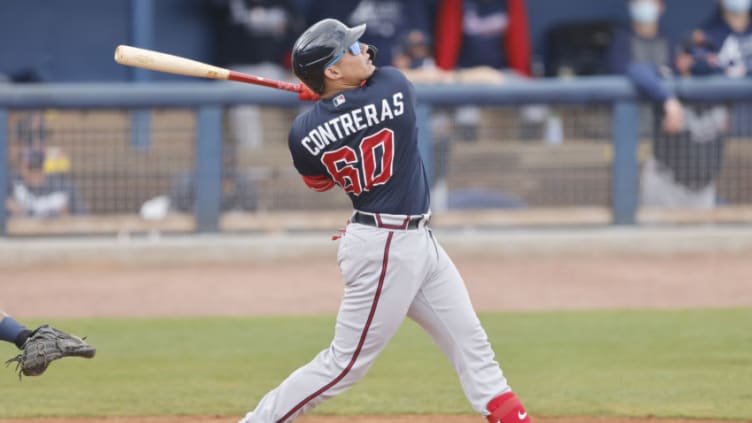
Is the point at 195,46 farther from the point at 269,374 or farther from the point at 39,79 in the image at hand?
the point at 269,374

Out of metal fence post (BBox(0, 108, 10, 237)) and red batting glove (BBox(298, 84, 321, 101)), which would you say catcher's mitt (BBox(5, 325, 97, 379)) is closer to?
red batting glove (BBox(298, 84, 321, 101))

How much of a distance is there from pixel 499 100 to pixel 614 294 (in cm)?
207

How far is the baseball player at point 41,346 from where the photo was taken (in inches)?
185

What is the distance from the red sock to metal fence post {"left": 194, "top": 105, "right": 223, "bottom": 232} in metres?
5.56

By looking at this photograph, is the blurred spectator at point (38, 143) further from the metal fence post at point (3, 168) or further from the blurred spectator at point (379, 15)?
the blurred spectator at point (379, 15)

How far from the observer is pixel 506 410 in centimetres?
442

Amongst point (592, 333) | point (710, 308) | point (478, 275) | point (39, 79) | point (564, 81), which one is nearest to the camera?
point (592, 333)

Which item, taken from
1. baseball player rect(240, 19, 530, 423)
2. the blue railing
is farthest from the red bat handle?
the blue railing

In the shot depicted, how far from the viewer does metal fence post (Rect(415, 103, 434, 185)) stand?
9703 mm

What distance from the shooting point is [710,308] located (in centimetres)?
795

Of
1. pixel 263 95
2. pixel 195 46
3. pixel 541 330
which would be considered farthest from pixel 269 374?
pixel 195 46

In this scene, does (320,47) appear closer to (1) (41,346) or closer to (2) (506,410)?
(2) (506,410)

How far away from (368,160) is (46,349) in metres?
1.50

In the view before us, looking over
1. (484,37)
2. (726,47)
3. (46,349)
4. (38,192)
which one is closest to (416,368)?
(46,349)
